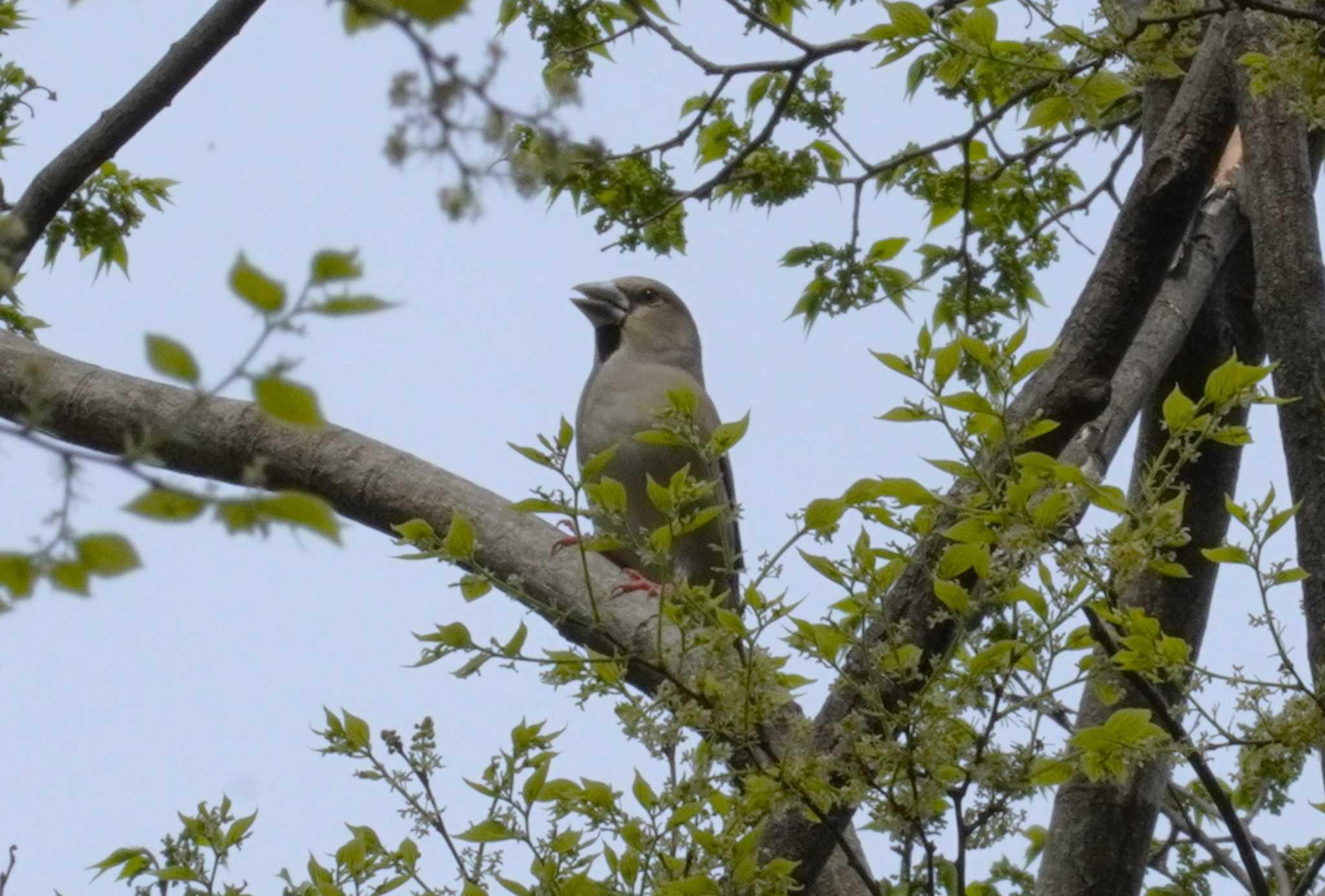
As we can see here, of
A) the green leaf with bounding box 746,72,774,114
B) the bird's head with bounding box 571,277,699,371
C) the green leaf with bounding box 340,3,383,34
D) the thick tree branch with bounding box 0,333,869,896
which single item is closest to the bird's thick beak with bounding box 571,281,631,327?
the bird's head with bounding box 571,277,699,371

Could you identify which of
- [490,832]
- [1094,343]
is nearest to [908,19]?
[1094,343]

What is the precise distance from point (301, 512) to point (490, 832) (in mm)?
2231

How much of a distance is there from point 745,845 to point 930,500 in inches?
28.1

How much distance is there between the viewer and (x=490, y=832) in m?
3.48

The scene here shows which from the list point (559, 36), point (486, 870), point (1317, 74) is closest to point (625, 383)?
point (559, 36)

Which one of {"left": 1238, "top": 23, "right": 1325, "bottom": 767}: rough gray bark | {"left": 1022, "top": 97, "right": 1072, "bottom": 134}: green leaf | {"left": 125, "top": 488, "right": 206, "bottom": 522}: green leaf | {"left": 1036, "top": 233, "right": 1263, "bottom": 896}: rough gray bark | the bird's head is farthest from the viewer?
the bird's head

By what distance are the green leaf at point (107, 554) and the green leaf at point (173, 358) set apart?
0.46 feet

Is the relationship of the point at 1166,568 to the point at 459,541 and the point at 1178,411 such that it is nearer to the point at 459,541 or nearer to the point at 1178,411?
the point at 1178,411

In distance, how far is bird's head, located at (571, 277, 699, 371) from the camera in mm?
7441

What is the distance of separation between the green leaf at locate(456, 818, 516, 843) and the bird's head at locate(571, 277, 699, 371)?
4.00 meters

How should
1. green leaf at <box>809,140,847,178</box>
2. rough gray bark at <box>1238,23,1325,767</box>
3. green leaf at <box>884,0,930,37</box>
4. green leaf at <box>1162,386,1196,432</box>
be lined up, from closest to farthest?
green leaf at <box>1162,386,1196,432</box> → rough gray bark at <box>1238,23,1325,767</box> → green leaf at <box>884,0,930,37</box> → green leaf at <box>809,140,847,178</box>

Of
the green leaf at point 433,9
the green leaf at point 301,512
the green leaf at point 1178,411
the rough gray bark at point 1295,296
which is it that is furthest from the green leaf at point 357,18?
the rough gray bark at point 1295,296

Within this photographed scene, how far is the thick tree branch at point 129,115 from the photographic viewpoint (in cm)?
333

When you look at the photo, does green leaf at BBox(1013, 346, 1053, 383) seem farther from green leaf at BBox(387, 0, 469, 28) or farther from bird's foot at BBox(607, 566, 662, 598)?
green leaf at BBox(387, 0, 469, 28)
